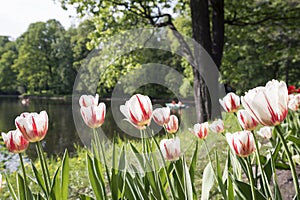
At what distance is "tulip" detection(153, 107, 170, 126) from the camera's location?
0.96 meters

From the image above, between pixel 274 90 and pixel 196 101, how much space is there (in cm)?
476

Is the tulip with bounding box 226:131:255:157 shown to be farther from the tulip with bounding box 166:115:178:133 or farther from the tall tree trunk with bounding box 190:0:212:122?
the tall tree trunk with bounding box 190:0:212:122

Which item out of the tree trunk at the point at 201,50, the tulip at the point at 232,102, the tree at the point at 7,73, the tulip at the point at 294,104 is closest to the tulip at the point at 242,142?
the tulip at the point at 232,102

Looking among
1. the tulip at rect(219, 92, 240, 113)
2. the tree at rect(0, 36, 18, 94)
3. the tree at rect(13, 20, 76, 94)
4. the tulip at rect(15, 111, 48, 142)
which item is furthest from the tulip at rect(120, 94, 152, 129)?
the tree at rect(0, 36, 18, 94)

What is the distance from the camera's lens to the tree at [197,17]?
540 centimetres

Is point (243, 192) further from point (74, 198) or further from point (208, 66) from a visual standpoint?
point (208, 66)

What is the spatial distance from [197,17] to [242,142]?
487 cm

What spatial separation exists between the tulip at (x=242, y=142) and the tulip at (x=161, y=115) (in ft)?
0.72

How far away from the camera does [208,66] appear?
5.45 meters

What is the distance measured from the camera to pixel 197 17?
541cm

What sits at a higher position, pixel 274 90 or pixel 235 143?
pixel 274 90

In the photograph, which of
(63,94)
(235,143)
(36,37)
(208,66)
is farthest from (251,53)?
(36,37)

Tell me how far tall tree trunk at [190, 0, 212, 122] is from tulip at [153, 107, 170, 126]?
14.0 feet

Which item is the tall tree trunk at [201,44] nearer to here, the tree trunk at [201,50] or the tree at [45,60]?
the tree trunk at [201,50]
